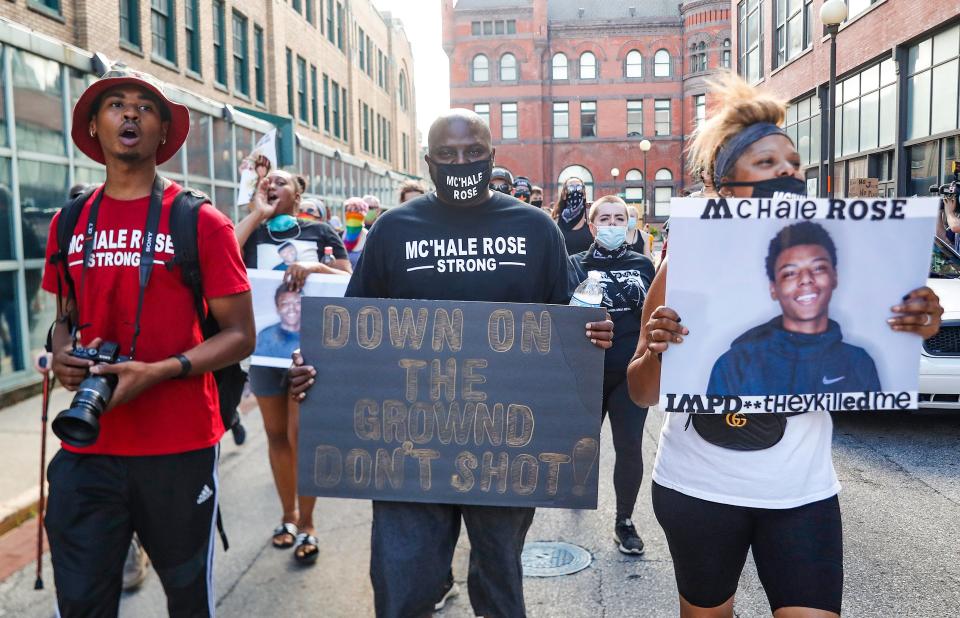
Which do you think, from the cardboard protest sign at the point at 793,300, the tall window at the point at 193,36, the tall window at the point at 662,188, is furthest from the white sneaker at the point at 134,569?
the tall window at the point at 662,188

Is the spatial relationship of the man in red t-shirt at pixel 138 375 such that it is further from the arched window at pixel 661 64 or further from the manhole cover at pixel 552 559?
the arched window at pixel 661 64

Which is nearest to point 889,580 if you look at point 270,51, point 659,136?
point 270,51

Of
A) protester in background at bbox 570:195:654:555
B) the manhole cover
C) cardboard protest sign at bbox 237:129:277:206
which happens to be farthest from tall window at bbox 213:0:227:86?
the manhole cover

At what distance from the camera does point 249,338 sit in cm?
289

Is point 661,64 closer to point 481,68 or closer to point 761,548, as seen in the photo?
point 481,68

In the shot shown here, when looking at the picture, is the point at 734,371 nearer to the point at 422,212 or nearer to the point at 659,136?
the point at 422,212

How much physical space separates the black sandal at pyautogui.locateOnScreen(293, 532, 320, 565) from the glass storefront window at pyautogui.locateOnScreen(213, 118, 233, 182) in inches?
502

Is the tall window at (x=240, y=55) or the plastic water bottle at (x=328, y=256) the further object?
the tall window at (x=240, y=55)

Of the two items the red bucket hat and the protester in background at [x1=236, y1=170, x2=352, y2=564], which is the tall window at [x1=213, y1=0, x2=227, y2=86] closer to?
the protester in background at [x1=236, y1=170, x2=352, y2=564]

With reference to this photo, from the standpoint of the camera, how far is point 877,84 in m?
19.5

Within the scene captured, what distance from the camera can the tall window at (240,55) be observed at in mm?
19953

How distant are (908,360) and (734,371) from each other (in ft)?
1.67

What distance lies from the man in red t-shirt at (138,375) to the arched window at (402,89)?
40128mm

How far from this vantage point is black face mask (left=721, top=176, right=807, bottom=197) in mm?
2410
